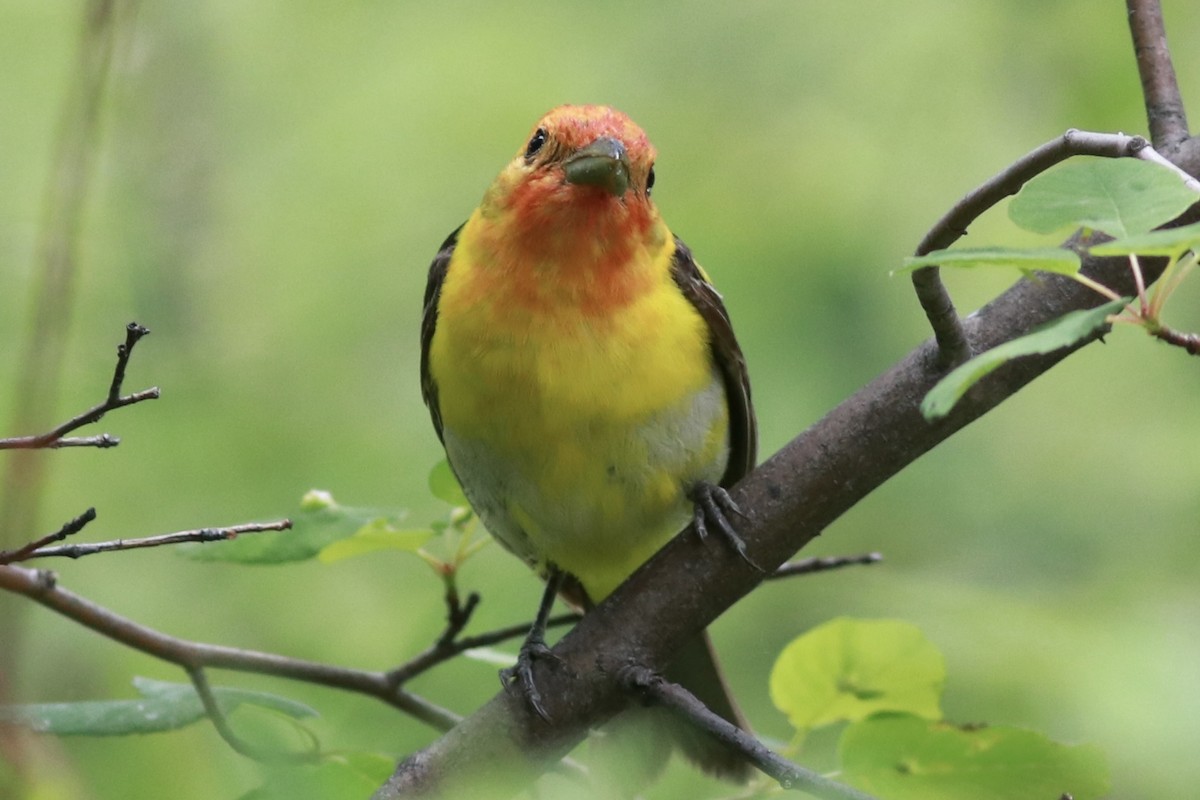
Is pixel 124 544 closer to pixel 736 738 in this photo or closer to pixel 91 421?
pixel 91 421

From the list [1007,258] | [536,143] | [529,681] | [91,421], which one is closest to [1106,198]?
[1007,258]

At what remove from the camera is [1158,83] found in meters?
3.23

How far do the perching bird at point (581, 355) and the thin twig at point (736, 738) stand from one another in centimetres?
65

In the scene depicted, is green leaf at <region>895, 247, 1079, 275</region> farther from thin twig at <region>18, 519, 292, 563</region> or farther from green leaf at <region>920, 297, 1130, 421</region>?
thin twig at <region>18, 519, 292, 563</region>

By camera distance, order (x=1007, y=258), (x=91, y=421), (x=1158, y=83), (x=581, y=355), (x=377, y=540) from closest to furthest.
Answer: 1. (x=1007, y=258)
2. (x=91, y=421)
3. (x=1158, y=83)
4. (x=377, y=540)
5. (x=581, y=355)

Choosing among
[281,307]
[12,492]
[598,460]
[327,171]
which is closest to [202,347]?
[281,307]

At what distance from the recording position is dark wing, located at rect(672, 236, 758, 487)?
4457 millimetres

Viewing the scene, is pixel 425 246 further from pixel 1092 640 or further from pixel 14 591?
pixel 14 591

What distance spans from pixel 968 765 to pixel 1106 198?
1526mm

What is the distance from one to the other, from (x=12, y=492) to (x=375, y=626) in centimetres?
375

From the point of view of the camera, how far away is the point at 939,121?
6.64 meters

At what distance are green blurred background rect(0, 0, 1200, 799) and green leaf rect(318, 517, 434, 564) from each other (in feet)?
4.20

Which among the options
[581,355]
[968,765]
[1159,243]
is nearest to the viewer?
[1159,243]

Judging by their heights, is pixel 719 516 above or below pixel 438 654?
above
